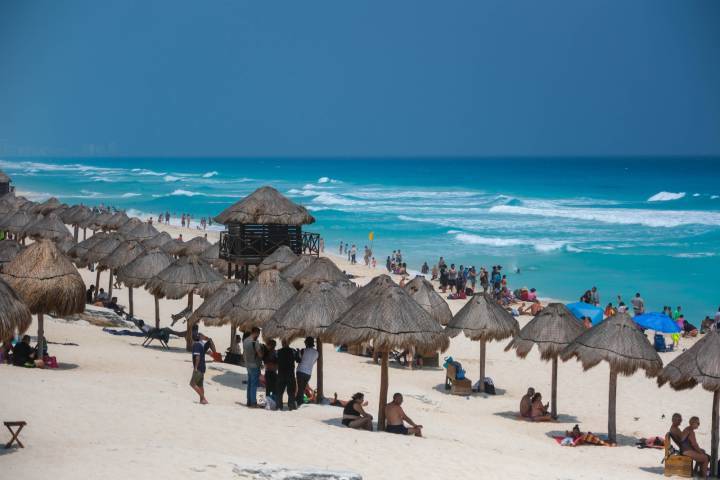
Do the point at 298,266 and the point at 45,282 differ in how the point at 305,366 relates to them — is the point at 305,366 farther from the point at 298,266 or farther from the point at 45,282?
Answer: the point at 298,266

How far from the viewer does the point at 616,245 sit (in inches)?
1875

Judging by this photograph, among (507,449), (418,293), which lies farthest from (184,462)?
(418,293)

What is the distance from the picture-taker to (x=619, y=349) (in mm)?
11953

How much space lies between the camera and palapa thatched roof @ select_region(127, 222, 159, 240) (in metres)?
28.0

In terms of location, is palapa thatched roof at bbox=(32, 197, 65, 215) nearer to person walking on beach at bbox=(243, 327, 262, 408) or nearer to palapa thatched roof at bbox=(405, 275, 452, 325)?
palapa thatched roof at bbox=(405, 275, 452, 325)

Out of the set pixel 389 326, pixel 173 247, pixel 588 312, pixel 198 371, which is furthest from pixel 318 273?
pixel 173 247

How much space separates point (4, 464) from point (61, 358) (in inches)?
257

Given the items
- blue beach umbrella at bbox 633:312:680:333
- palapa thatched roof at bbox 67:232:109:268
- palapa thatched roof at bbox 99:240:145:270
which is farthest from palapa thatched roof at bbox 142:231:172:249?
blue beach umbrella at bbox 633:312:680:333

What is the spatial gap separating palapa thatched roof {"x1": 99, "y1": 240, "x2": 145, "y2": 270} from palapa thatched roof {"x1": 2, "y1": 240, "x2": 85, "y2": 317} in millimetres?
7757

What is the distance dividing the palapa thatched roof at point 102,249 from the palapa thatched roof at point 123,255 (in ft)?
2.86

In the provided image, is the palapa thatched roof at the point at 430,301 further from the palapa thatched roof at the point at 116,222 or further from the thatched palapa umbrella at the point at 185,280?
the palapa thatched roof at the point at 116,222

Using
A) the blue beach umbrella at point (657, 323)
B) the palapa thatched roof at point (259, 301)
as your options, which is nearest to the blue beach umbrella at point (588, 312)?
the blue beach umbrella at point (657, 323)

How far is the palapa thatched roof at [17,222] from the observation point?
2853 cm

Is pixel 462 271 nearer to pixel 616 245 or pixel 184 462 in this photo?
pixel 616 245
